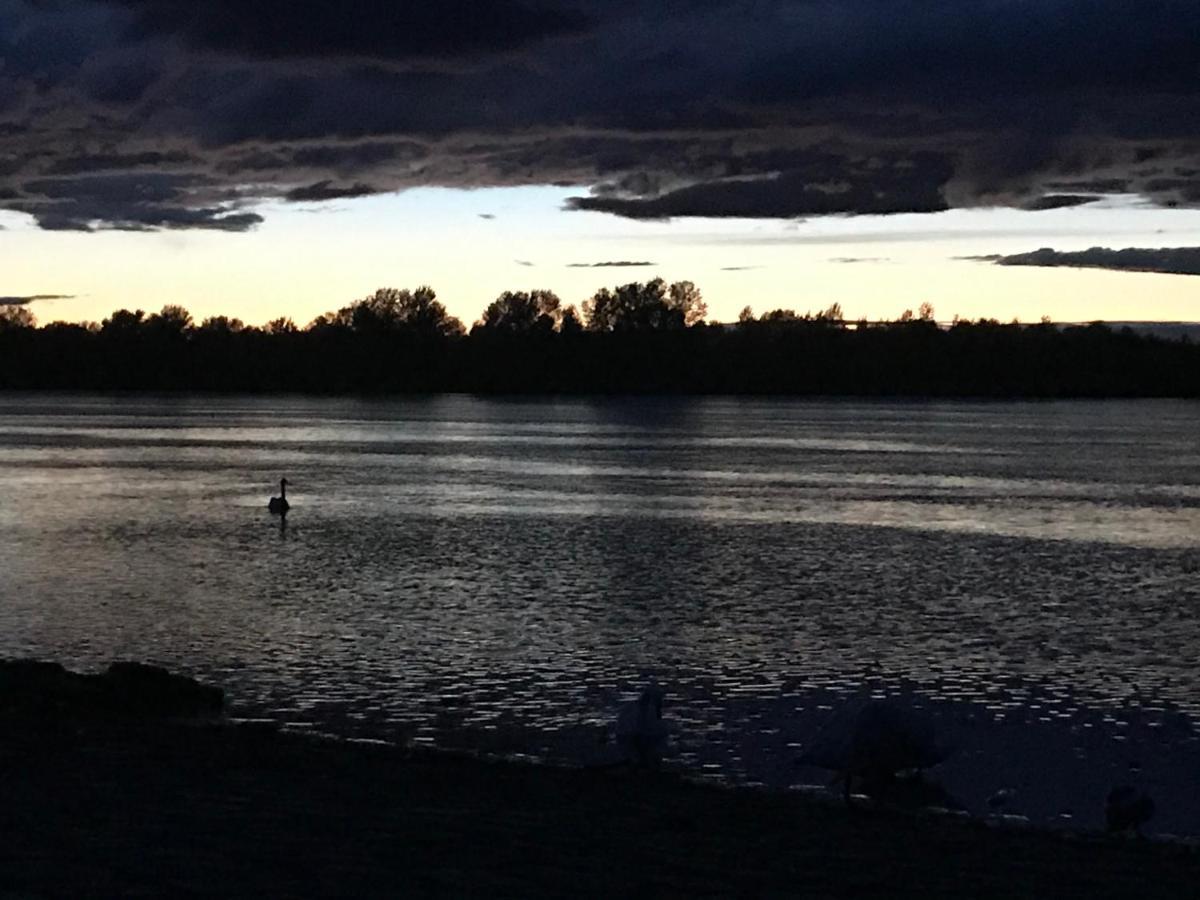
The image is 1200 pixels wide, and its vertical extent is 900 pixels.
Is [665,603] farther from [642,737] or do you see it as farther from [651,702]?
[642,737]

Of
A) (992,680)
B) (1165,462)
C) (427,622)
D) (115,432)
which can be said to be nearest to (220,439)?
(115,432)

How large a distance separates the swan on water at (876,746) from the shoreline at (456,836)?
75 cm

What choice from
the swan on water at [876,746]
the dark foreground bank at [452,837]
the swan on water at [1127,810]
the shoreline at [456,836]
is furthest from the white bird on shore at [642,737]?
the swan on water at [1127,810]

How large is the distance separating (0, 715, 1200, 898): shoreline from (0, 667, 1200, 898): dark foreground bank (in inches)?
1.0

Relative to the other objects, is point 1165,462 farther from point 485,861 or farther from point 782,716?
Answer: point 485,861

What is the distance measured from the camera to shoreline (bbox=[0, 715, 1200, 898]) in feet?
32.4

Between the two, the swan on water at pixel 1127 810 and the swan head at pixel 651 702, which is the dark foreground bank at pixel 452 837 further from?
the swan head at pixel 651 702

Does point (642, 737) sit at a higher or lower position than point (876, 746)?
lower

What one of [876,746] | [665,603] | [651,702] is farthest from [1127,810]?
[665,603]

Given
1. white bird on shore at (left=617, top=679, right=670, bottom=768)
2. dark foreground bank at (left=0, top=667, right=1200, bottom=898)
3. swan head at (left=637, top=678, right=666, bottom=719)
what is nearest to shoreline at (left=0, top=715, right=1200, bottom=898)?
dark foreground bank at (left=0, top=667, right=1200, bottom=898)

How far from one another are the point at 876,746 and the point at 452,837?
193 inches

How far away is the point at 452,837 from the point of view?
1123cm

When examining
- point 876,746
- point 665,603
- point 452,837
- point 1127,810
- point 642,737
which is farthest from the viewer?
point 665,603

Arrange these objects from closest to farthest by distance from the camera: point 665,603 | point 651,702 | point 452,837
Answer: point 452,837 < point 651,702 < point 665,603
